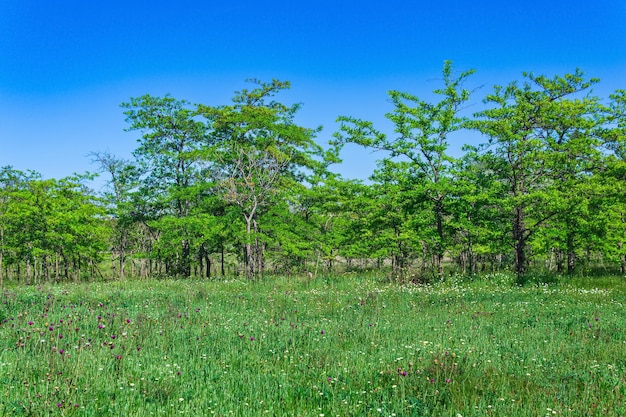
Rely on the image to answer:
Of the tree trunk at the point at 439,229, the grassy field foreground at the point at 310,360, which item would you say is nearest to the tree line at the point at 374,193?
the tree trunk at the point at 439,229

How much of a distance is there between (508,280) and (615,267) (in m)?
13.9

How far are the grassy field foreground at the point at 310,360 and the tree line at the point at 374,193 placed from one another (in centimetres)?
834

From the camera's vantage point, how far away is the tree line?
1967cm

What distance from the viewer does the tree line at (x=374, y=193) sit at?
19.7 m

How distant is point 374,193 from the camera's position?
22.9 m

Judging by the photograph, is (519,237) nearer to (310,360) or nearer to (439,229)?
(439,229)

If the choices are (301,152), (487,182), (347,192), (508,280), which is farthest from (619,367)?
(301,152)

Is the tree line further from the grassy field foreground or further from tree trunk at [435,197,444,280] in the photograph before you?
the grassy field foreground

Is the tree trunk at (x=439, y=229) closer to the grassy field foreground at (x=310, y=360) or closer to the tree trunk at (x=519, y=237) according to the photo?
the tree trunk at (x=519, y=237)

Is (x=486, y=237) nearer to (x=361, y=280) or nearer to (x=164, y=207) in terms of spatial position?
(x=361, y=280)

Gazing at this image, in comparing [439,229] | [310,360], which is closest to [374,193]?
[439,229]

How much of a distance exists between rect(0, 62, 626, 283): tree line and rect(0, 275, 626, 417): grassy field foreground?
329 inches

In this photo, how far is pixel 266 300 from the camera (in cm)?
1305

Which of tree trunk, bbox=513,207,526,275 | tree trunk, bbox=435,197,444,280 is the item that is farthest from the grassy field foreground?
tree trunk, bbox=435,197,444,280
